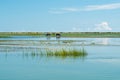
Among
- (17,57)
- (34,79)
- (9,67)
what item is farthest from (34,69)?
(17,57)

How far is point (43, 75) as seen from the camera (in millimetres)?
13648

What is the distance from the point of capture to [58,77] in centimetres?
1326

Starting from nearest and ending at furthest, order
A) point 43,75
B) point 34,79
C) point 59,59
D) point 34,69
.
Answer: point 34,79
point 43,75
point 34,69
point 59,59

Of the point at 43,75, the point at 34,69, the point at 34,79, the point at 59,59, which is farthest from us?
the point at 59,59

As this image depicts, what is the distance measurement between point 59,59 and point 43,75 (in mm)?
4279

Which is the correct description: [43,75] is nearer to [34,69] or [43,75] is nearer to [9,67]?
[34,69]

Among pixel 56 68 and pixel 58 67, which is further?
pixel 58 67

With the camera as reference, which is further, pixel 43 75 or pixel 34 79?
pixel 43 75

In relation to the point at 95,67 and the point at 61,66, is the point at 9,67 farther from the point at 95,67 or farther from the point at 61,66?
the point at 95,67

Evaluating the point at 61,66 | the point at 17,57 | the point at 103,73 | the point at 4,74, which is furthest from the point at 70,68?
the point at 17,57

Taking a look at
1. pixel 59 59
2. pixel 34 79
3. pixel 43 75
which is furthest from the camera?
pixel 59 59

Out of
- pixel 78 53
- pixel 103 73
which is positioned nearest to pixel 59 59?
pixel 78 53

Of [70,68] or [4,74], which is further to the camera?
[70,68]

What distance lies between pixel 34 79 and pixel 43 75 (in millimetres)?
973
